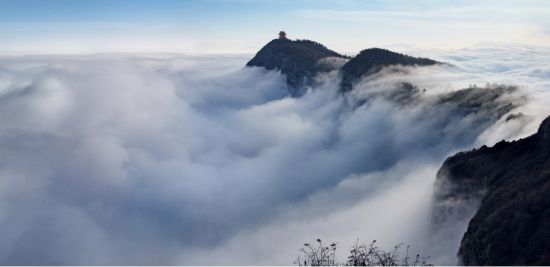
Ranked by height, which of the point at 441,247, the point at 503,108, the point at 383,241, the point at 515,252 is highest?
the point at 503,108

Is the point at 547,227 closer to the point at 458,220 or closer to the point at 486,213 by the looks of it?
the point at 486,213

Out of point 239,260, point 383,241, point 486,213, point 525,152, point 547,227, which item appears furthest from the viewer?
point 239,260

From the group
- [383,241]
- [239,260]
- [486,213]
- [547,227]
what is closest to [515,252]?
[547,227]

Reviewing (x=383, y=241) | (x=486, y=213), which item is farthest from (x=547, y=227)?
(x=383, y=241)

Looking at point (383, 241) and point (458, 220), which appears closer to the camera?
point (458, 220)

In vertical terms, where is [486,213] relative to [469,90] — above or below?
below

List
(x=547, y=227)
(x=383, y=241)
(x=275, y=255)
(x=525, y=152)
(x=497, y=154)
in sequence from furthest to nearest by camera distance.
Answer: (x=275, y=255), (x=383, y=241), (x=497, y=154), (x=525, y=152), (x=547, y=227)
